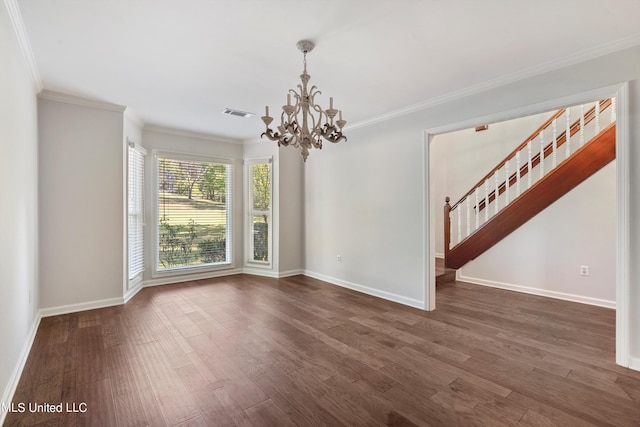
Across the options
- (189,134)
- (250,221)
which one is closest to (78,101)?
(189,134)

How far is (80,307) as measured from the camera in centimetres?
366

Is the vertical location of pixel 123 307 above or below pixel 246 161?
below

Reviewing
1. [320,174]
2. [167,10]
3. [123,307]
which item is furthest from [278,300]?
[167,10]

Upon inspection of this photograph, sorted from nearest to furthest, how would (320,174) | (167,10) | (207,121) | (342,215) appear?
(167,10), (207,121), (342,215), (320,174)

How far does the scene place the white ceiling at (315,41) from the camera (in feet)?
6.44

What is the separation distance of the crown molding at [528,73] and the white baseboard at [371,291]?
2414 mm

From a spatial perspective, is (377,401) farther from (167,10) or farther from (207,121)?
(207,121)

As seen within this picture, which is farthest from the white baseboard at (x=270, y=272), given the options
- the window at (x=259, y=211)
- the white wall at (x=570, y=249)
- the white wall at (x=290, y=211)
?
the white wall at (x=570, y=249)

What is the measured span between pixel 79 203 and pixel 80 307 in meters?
1.26

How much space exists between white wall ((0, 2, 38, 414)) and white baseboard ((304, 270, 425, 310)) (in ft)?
12.1

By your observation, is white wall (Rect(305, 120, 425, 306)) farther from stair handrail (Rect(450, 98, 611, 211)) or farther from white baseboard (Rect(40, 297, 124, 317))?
white baseboard (Rect(40, 297, 124, 317))

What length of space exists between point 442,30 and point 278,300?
→ 11.5ft

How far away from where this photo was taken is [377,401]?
1.97 meters

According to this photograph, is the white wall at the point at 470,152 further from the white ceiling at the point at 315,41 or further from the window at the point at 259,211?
the window at the point at 259,211
